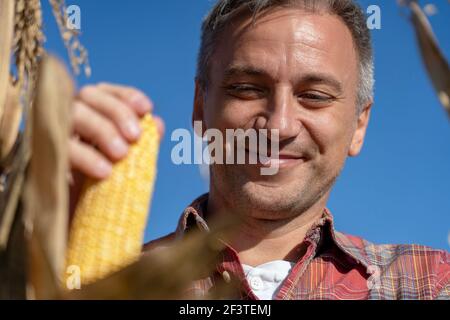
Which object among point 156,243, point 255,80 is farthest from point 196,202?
point 255,80

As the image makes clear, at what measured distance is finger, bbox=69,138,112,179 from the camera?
0.93m

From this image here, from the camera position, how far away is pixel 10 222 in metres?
0.93

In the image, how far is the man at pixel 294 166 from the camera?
6.37 feet

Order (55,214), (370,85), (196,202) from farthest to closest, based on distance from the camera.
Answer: (370,85)
(196,202)
(55,214)

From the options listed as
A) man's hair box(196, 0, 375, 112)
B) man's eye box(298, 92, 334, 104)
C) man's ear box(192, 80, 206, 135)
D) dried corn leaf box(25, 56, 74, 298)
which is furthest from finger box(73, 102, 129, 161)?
man's ear box(192, 80, 206, 135)

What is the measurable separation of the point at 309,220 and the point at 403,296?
1.49 ft

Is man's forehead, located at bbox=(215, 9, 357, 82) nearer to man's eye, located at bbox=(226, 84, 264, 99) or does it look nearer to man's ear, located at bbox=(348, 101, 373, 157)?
man's eye, located at bbox=(226, 84, 264, 99)

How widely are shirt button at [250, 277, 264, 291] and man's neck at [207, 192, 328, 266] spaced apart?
0.12 metres

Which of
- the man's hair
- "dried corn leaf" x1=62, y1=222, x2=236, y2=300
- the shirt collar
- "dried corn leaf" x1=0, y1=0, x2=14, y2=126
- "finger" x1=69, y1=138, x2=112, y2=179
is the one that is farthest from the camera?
the man's hair

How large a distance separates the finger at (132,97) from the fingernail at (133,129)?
1.3 inches

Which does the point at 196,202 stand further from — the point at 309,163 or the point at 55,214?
the point at 55,214

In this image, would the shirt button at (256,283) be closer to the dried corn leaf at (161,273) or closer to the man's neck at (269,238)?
the man's neck at (269,238)

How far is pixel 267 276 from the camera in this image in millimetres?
1947

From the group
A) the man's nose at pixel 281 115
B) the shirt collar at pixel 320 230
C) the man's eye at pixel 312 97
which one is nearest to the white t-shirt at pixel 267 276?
the shirt collar at pixel 320 230
